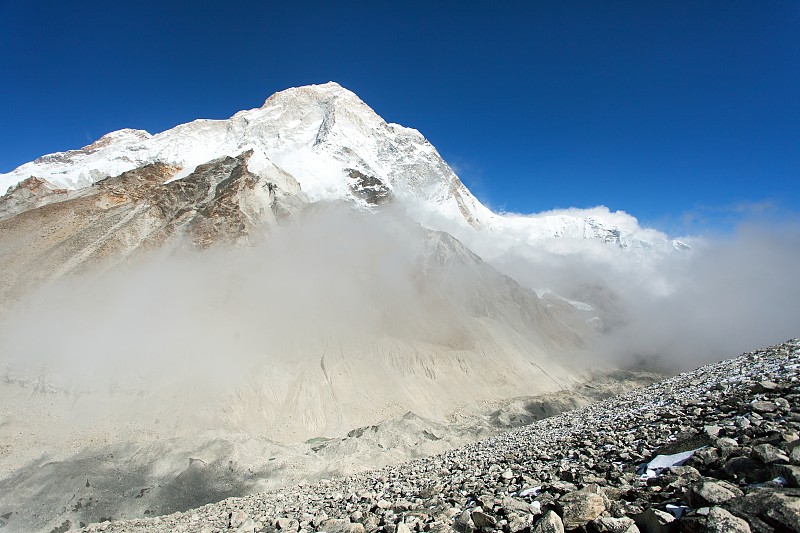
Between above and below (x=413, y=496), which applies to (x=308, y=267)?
above

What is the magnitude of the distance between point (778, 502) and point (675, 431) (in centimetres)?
749

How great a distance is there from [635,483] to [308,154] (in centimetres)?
15884

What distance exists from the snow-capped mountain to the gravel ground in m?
120

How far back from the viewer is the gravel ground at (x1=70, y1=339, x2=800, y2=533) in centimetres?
513

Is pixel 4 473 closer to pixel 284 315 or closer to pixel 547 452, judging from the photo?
pixel 284 315

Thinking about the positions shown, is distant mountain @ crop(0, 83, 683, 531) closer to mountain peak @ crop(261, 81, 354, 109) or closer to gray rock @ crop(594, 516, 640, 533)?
gray rock @ crop(594, 516, 640, 533)

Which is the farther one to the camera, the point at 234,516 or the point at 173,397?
the point at 173,397

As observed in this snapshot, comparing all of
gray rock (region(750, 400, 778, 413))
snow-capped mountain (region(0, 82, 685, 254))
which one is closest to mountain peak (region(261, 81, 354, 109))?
snow-capped mountain (region(0, 82, 685, 254))

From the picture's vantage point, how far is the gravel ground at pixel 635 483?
513 cm

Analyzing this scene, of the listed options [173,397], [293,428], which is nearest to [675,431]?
[293,428]

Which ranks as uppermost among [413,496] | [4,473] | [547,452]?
[547,452]

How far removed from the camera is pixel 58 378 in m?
48.2

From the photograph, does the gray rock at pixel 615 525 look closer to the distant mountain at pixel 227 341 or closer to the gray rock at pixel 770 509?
the gray rock at pixel 770 509

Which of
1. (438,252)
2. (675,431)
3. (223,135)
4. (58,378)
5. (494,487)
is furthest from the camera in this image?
(223,135)
